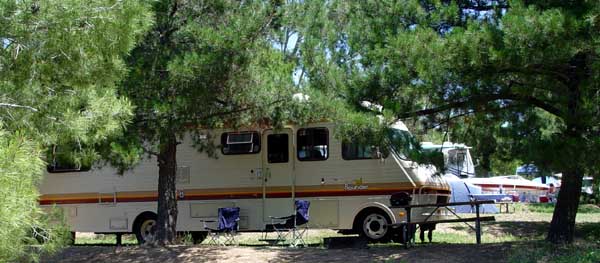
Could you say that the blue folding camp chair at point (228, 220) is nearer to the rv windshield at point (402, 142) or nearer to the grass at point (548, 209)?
the rv windshield at point (402, 142)

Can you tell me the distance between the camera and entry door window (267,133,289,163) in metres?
12.2

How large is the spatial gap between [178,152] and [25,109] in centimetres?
708

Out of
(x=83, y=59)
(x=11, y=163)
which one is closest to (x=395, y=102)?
(x=83, y=59)

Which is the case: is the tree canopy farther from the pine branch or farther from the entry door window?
the entry door window

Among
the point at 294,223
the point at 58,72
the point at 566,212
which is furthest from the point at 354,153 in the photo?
the point at 58,72

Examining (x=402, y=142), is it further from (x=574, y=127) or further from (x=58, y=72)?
(x=58, y=72)

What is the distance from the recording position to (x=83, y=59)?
604 centimetres

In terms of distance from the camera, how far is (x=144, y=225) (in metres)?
13.0

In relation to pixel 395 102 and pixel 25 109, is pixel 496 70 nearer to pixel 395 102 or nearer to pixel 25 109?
pixel 395 102

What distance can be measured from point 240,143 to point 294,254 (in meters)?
3.13

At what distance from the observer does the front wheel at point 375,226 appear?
1159 cm

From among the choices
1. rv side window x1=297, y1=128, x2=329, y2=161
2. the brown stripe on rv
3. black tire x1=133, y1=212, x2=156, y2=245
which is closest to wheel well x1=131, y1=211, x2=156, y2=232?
black tire x1=133, y1=212, x2=156, y2=245

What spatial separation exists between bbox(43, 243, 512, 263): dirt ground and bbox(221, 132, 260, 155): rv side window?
2.26 metres

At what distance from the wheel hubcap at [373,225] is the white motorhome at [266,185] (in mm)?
18
